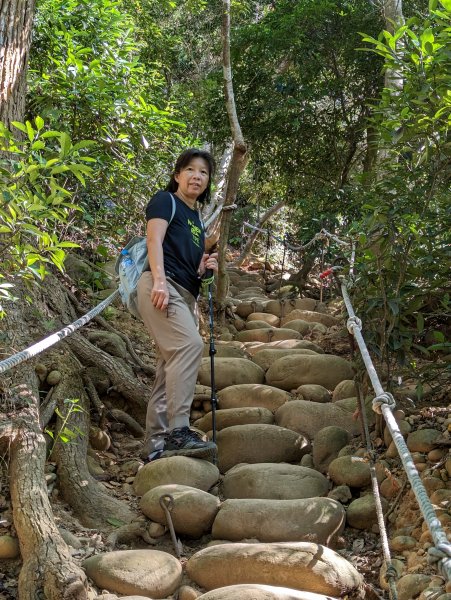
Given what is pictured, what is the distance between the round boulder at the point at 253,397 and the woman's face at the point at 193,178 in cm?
137

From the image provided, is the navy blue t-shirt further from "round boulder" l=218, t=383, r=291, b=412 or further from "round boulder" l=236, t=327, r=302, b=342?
"round boulder" l=236, t=327, r=302, b=342

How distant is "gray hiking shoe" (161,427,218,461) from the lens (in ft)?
11.2

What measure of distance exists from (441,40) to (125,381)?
2727mm

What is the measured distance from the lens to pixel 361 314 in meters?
3.75

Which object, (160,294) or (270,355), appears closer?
(160,294)

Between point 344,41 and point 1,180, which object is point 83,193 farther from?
point 344,41

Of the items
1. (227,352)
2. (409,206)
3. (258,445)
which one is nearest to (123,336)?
(227,352)

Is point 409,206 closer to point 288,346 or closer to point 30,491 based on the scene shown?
point 30,491

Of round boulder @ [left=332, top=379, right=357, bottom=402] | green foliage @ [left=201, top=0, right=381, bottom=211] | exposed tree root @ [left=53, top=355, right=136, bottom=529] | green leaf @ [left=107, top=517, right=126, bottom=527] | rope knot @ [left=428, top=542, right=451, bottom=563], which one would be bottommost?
green leaf @ [left=107, top=517, right=126, bottom=527]

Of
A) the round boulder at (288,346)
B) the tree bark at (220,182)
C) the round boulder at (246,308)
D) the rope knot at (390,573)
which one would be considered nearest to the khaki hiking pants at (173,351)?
the rope knot at (390,573)

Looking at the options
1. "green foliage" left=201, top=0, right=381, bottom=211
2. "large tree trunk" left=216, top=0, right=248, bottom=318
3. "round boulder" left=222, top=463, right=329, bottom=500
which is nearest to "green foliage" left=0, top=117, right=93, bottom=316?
"round boulder" left=222, top=463, right=329, bottom=500

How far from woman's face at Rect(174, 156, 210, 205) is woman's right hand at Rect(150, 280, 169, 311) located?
0.61 m

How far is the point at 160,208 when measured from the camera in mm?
3744

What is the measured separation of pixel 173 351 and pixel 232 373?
1325 mm
